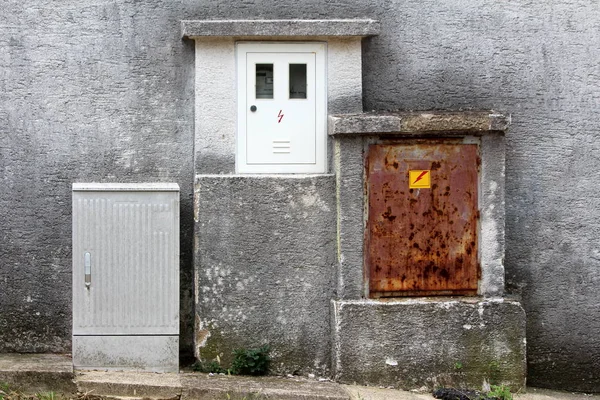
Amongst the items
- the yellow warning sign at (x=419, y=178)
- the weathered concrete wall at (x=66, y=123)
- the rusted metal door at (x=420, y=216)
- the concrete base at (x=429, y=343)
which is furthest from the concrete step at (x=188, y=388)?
the yellow warning sign at (x=419, y=178)

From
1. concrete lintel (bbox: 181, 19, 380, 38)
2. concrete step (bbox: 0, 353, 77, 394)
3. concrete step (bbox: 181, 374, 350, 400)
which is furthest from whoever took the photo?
concrete lintel (bbox: 181, 19, 380, 38)

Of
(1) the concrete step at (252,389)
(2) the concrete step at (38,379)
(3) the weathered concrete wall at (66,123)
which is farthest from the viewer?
(3) the weathered concrete wall at (66,123)

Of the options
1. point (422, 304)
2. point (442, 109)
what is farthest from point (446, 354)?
point (442, 109)

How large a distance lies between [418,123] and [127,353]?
2815 mm

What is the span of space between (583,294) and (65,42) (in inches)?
182

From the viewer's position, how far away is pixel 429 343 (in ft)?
23.0

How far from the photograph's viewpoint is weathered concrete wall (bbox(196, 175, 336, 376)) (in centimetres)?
708

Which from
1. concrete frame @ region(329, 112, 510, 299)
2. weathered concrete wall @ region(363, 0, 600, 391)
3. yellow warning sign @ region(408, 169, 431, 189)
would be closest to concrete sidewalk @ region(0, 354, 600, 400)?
concrete frame @ region(329, 112, 510, 299)

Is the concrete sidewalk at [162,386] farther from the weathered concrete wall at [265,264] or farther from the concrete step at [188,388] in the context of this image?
the weathered concrete wall at [265,264]

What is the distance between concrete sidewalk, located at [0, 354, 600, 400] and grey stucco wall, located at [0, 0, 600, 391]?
64 cm

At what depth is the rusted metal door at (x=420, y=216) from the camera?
23.2 feet

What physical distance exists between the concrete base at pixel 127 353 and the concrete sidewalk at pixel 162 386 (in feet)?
0.27

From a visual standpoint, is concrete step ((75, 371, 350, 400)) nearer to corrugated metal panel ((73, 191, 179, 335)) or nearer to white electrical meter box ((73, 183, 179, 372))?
white electrical meter box ((73, 183, 179, 372))

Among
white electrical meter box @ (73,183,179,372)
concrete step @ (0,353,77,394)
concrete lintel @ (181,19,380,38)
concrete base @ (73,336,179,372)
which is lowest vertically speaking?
concrete step @ (0,353,77,394)
